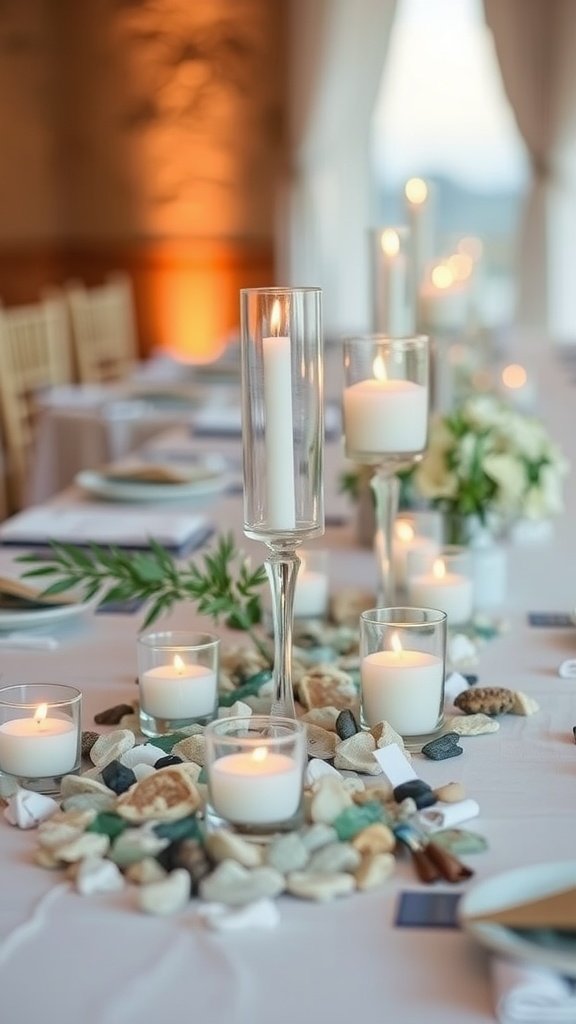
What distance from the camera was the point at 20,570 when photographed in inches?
79.2

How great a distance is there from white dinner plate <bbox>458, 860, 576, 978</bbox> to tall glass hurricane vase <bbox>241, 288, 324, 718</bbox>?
1.17 feet

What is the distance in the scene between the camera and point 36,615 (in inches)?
65.9

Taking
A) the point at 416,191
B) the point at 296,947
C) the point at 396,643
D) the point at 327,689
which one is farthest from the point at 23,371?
the point at 296,947

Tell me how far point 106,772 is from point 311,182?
20.6 ft

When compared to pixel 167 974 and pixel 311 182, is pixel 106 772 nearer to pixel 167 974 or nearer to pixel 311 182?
pixel 167 974

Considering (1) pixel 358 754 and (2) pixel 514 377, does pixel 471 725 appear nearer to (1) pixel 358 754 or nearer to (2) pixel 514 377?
(1) pixel 358 754

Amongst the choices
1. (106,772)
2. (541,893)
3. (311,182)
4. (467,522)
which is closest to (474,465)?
(467,522)

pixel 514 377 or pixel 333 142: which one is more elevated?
pixel 333 142

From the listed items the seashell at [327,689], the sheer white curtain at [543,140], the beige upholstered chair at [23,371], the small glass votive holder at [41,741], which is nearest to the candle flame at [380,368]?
the seashell at [327,689]

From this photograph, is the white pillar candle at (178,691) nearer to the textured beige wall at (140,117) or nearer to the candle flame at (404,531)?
the candle flame at (404,531)

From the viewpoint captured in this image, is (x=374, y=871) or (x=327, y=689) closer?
(x=374, y=871)

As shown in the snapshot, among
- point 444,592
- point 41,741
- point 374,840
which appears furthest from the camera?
point 444,592

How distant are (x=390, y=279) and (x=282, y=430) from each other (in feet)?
3.42

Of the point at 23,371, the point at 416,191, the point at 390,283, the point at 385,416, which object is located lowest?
the point at 23,371
